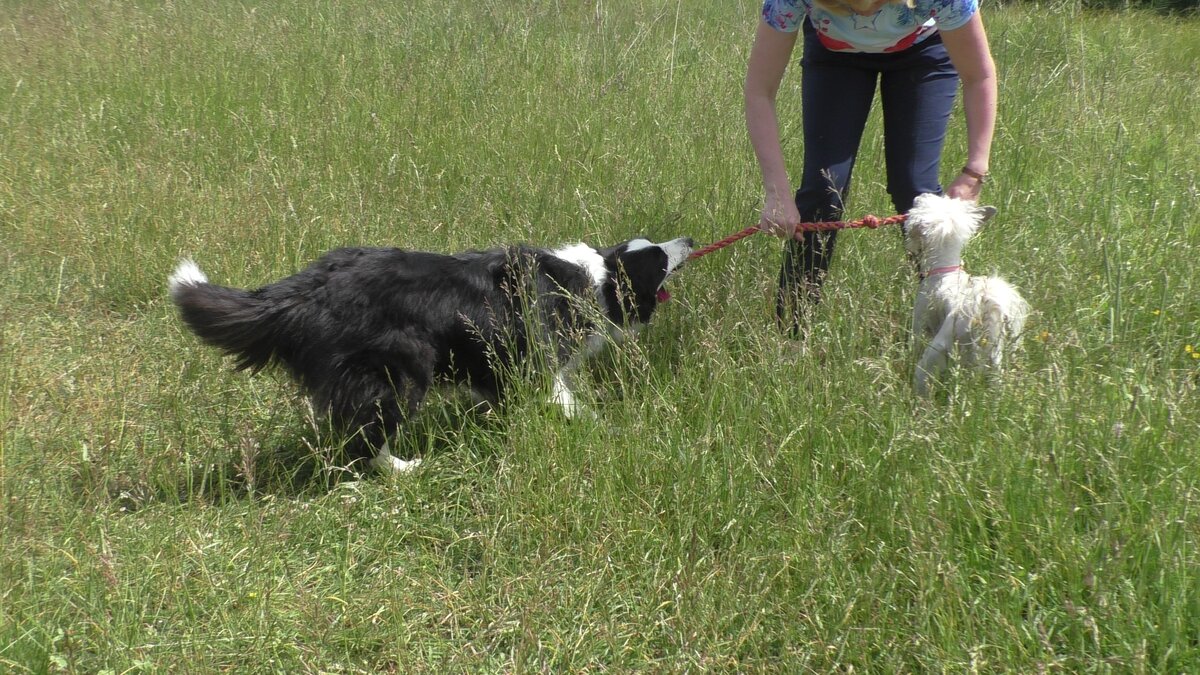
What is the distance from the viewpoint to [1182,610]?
1.67m

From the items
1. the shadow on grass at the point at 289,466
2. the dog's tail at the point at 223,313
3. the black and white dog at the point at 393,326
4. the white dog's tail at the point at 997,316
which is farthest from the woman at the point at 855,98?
the dog's tail at the point at 223,313

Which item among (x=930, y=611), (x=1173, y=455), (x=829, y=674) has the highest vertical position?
(x=1173, y=455)

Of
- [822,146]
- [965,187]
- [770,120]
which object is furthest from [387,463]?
[965,187]

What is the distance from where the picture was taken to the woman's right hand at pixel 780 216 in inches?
106

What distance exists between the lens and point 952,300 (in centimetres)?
259

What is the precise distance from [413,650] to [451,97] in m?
3.96

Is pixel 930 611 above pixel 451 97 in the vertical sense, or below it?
below

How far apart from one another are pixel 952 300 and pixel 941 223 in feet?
0.80

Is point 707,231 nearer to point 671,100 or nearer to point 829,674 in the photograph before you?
point 671,100

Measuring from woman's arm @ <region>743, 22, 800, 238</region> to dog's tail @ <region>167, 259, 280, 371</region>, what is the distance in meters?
1.59

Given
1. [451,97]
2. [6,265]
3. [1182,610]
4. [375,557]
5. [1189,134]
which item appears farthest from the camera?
[451,97]

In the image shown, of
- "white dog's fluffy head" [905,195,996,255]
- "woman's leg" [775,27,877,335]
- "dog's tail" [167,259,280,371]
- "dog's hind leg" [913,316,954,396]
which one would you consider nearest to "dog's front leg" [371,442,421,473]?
"dog's tail" [167,259,280,371]

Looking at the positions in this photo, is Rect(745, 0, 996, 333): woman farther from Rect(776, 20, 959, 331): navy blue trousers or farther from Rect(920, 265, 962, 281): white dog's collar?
Rect(920, 265, 962, 281): white dog's collar

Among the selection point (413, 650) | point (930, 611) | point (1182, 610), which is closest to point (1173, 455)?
point (1182, 610)
